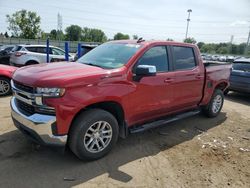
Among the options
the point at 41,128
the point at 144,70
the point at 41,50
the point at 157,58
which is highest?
the point at 157,58

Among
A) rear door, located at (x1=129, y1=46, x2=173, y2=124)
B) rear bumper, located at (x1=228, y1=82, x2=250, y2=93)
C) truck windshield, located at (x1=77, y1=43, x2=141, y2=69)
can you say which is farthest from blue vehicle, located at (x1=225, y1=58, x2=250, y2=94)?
truck windshield, located at (x1=77, y1=43, x2=141, y2=69)

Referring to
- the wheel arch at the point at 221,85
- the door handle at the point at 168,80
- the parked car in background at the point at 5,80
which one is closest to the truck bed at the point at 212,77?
the wheel arch at the point at 221,85

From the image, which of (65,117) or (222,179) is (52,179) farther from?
(222,179)

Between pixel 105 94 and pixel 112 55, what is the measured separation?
1.05 meters

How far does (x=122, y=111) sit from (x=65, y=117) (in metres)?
1.00

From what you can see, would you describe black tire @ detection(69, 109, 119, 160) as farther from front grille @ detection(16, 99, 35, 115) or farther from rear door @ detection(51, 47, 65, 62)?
rear door @ detection(51, 47, 65, 62)

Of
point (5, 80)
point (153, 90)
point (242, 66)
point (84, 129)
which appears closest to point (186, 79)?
point (153, 90)

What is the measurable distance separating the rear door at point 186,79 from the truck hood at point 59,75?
1.67m

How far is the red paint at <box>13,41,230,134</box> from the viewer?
309 cm

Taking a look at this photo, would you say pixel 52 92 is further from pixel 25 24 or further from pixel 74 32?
pixel 74 32

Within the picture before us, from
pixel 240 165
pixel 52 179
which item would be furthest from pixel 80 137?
pixel 240 165

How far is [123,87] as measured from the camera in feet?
11.8

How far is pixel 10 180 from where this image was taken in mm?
3012

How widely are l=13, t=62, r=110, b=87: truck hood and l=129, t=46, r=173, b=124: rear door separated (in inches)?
28.1
